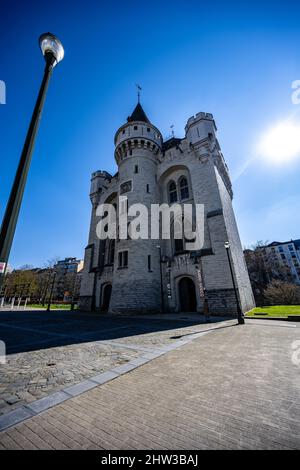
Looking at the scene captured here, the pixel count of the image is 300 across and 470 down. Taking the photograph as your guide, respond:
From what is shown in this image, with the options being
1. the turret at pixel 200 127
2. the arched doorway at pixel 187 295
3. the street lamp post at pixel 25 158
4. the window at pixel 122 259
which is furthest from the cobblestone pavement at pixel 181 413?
the turret at pixel 200 127

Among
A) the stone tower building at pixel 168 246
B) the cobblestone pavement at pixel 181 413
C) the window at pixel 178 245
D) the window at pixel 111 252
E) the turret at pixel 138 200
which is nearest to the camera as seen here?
the cobblestone pavement at pixel 181 413

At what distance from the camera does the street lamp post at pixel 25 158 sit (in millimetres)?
2639

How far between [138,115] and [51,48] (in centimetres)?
2670

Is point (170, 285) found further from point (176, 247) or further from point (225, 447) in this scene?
point (225, 447)

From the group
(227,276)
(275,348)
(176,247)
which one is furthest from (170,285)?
(275,348)

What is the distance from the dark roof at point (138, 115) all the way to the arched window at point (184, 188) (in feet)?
37.0

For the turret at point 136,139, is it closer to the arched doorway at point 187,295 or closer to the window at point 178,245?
the window at point 178,245

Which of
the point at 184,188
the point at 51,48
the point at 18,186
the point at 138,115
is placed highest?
the point at 138,115

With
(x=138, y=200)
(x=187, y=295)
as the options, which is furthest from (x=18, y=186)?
(x=138, y=200)

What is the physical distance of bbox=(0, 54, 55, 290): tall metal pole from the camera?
2625 mm

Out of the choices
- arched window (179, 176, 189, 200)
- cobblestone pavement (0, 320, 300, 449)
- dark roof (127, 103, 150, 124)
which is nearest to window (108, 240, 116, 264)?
arched window (179, 176, 189, 200)

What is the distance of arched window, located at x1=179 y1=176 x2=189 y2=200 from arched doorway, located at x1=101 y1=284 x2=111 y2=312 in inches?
530

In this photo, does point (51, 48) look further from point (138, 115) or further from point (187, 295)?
point (138, 115)

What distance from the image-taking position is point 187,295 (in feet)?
58.9
